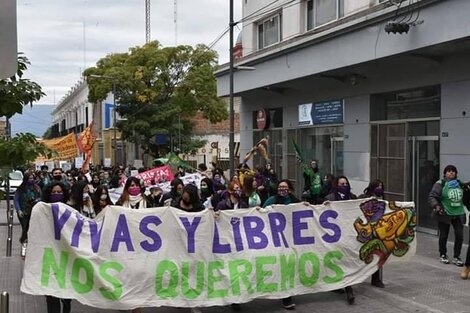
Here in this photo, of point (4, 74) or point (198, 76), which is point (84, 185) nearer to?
point (4, 74)

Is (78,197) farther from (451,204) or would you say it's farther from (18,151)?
(451,204)

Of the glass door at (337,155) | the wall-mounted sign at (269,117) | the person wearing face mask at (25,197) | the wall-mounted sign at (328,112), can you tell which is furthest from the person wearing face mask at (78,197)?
the wall-mounted sign at (269,117)

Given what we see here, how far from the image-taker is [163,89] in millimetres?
40406

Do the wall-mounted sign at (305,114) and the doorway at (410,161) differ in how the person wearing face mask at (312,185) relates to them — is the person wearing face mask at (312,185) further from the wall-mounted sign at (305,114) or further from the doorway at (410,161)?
the wall-mounted sign at (305,114)

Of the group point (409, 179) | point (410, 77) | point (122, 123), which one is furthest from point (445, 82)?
point (122, 123)

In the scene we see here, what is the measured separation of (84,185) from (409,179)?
8.74m

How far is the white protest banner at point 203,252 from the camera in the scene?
686 centimetres

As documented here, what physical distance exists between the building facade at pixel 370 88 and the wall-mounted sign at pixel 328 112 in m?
0.03

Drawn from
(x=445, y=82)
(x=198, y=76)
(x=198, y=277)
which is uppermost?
(x=198, y=76)

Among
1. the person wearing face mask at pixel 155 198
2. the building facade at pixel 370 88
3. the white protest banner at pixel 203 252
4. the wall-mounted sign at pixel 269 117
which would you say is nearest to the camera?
the white protest banner at pixel 203 252

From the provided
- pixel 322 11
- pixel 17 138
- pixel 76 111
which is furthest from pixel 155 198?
pixel 76 111

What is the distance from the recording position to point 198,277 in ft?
23.8

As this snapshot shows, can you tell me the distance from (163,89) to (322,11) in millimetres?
23091

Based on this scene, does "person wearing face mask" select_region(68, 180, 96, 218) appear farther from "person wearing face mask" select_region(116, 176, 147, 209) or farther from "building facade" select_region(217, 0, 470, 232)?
"building facade" select_region(217, 0, 470, 232)
